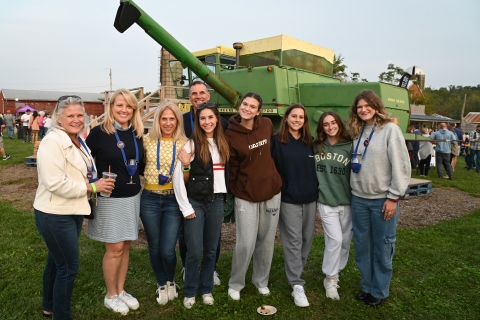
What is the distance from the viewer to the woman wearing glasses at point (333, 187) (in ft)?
11.1

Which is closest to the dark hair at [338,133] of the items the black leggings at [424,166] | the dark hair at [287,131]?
the dark hair at [287,131]

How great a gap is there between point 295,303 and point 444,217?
15.3 feet

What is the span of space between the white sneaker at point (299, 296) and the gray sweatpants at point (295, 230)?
1.9 inches

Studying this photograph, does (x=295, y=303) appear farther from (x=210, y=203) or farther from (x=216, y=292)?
(x=210, y=203)

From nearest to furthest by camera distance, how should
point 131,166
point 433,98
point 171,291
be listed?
1. point 131,166
2. point 171,291
3. point 433,98

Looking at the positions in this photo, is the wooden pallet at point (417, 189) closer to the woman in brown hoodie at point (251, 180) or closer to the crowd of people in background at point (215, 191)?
the crowd of people in background at point (215, 191)

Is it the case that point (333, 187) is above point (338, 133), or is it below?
below

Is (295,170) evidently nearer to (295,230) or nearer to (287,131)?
(287,131)

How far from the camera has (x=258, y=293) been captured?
11.4 feet

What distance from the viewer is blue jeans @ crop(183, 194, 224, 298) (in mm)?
3076

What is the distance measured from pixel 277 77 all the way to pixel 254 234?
14.7ft

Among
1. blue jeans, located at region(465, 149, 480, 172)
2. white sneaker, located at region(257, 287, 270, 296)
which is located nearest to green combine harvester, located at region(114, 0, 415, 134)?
white sneaker, located at region(257, 287, 270, 296)

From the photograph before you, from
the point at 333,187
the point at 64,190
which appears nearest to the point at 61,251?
the point at 64,190

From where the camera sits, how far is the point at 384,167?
3117 mm
